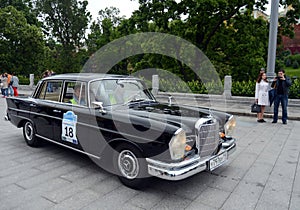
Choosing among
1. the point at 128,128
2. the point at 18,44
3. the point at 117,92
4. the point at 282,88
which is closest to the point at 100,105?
the point at 117,92

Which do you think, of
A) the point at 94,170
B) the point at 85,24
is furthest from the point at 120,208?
the point at 85,24

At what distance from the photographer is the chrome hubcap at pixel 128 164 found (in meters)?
3.35

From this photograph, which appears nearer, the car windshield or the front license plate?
the front license plate

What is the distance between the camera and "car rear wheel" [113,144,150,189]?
325 centimetres

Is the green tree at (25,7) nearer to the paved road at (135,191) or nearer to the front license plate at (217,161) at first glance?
the paved road at (135,191)

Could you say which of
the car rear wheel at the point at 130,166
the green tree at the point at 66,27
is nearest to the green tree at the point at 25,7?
the green tree at the point at 66,27

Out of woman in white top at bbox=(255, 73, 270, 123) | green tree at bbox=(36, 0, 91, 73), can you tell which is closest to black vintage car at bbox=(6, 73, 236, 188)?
woman in white top at bbox=(255, 73, 270, 123)

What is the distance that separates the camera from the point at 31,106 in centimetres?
507

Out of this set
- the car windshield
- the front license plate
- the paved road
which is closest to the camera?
the paved road

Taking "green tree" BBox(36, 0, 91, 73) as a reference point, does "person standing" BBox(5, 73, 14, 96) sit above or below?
below

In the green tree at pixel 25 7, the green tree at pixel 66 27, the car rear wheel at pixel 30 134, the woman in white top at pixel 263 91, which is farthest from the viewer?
the green tree at pixel 66 27

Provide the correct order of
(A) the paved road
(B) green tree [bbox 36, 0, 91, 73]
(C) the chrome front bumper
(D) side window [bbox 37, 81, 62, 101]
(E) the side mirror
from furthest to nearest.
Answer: (B) green tree [bbox 36, 0, 91, 73], (D) side window [bbox 37, 81, 62, 101], (E) the side mirror, (A) the paved road, (C) the chrome front bumper

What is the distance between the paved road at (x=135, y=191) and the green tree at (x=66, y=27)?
3202 centimetres

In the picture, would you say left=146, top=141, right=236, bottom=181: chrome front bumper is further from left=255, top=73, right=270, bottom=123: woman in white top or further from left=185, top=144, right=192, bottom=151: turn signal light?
left=255, top=73, right=270, bottom=123: woman in white top
